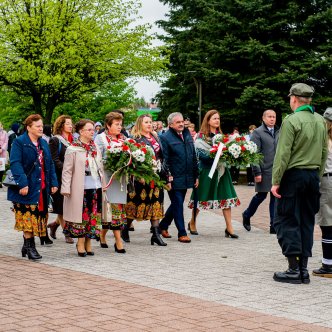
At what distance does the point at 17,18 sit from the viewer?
1405 inches

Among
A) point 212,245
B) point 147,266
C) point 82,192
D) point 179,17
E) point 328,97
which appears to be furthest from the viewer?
point 179,17

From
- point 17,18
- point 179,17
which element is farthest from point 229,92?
point 179,17

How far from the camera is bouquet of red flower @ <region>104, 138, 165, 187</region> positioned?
33.9ft

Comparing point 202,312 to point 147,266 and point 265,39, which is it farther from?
point 265,39

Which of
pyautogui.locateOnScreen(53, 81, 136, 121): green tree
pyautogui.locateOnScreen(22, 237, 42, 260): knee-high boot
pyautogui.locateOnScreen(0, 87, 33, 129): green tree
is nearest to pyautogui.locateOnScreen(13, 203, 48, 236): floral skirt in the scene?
pyautogui.locateOnScreen(22, 237, 42, 260): knee-high boot

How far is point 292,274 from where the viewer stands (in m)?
8.30

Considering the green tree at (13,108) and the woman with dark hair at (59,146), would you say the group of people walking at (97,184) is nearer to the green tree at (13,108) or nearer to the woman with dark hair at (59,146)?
the woman with dark hair at (59,146)

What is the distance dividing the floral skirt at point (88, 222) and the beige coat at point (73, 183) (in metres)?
0.13

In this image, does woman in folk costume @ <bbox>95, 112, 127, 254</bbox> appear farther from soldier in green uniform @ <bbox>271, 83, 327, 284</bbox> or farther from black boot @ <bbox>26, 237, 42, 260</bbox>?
soldier in green uniform @ <bbox>271, 83, 327, 284</bbox>

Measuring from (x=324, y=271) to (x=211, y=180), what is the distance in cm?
384

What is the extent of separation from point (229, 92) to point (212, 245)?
22.5m

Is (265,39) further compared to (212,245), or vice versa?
(265,39)

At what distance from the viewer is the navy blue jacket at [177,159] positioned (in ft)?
38.0

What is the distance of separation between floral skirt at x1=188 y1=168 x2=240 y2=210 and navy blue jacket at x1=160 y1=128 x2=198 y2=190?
26.1 inches
